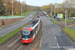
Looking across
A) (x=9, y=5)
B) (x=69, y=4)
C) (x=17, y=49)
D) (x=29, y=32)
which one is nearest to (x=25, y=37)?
(x=29, y=32)

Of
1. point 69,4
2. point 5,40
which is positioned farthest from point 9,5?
point 5,40

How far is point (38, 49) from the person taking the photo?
1509 centimetres

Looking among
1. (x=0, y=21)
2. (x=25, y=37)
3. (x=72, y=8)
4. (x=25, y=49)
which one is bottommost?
(x=25, y=49)

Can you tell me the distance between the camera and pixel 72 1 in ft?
164

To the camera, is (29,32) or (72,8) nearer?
(29,32)

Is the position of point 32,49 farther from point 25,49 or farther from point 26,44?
point 26,44

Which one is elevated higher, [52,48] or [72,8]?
[72,8]

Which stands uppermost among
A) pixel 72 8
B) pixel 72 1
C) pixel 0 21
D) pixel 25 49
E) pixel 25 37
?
pixel 72 1

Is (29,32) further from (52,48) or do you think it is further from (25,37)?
(52,48)

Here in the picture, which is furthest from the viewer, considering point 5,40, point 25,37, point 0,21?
point 0,21

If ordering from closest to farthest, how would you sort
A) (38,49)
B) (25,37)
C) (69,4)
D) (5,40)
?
(38,49), (25,37), (5,40), (69,4)

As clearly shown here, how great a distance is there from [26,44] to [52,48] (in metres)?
4.77

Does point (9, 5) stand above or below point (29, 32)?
above

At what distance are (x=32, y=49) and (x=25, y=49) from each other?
1127 millimetres
